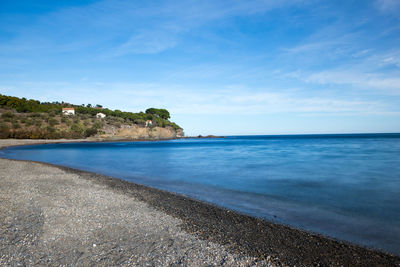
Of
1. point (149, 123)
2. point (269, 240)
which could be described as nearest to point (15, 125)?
point (149, 123)

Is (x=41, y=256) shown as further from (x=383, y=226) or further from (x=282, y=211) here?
(x=383, y=226)

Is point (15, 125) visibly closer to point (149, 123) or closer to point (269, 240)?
point (149, 123)

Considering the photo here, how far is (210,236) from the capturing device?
5.83m

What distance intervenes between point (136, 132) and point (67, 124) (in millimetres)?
28952

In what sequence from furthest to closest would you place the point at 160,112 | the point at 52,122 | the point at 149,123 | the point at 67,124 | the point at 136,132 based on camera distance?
the point at 160,112
the point at 149,123
the point at 136,132
the point at 67,124
the point at 52,122

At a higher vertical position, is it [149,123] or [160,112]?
[160,112]

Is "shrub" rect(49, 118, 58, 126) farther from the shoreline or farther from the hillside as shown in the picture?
the shoreline

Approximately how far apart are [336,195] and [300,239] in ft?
23.2

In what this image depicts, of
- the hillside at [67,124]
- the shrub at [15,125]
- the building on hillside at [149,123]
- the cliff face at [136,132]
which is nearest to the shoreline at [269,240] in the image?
the hillside at [67,124]

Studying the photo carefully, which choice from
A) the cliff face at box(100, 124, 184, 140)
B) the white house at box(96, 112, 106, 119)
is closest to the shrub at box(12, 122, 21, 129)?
the cliff face at box(100, 124, 184, 140)

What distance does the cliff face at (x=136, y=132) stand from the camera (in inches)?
3452

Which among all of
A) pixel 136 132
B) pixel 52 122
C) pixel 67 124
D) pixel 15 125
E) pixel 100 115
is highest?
pixel 100 115

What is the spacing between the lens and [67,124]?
244 feet

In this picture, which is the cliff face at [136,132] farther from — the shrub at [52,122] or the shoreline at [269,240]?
the shoreline at [269,240]
